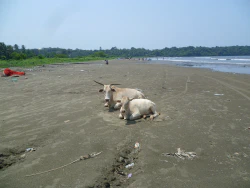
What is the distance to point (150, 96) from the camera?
11211mm

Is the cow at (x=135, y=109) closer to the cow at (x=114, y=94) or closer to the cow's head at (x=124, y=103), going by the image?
the cow's head at (x=124, y=103)

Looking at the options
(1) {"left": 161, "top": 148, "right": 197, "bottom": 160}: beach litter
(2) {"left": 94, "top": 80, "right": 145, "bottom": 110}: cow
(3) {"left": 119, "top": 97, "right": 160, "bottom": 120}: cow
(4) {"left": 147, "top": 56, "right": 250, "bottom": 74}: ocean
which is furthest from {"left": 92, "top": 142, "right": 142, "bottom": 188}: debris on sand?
(4) {"left": 147, "top": 56, "right": 250, "bottom": 74}: ocean

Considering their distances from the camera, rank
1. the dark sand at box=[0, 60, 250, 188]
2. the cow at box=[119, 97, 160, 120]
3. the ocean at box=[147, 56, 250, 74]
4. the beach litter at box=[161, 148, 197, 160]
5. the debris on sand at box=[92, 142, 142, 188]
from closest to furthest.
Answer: the debris on sand at box=[92, 142, 142, 188], the dark sand at box=[0, 60, 250, 188], the beach litter at box=[161, 148, 197, 160], the cow at box=[119, 97, 160, 120], the ocean at box=[147, 56, 250, 74]

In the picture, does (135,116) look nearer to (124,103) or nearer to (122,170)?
(124,103)

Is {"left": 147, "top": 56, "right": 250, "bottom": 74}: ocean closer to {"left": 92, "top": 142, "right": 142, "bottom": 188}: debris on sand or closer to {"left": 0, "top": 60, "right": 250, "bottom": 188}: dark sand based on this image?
{"left": 0, "top": 60, "right": 250, "bottom": 188}: dark sand

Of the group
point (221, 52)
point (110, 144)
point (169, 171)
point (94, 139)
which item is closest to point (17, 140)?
point (94, 139)

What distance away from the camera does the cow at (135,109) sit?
23.5ft

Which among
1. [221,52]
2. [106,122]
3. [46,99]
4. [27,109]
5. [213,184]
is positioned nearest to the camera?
[213,184]

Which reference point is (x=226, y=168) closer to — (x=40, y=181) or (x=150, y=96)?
(x=40, y=181)

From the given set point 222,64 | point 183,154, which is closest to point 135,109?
point 183,154

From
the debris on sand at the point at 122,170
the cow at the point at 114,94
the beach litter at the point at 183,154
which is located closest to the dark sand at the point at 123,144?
the debris on sand at the point at 122,170

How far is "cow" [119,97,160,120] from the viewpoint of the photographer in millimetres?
7160

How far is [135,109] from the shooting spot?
7.28 metres

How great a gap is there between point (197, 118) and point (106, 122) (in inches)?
139
